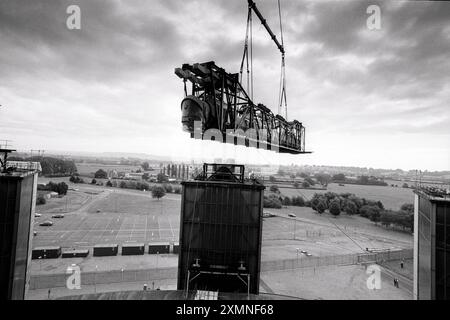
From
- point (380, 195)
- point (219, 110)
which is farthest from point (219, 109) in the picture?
point (380, 195)

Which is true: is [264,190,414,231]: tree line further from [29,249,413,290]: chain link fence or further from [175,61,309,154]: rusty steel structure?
[175,61,309,154]: rusty steel structure

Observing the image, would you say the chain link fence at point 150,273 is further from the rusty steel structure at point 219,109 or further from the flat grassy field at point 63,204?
the flat grassy field at point 63,204

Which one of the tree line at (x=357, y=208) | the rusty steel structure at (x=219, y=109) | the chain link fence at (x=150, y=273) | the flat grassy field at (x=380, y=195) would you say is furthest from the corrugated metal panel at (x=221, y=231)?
the flat grassy field at (x=380, y=195)

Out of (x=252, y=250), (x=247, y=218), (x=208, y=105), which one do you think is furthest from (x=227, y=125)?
(x=252, y=250)

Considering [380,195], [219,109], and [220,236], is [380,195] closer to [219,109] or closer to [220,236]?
[220,236]

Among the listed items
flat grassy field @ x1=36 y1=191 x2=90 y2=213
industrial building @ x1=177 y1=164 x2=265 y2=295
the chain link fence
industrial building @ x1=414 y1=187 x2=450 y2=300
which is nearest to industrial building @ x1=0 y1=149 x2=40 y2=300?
industrial building @ x1=177 y1=164 x2=265 y2=295

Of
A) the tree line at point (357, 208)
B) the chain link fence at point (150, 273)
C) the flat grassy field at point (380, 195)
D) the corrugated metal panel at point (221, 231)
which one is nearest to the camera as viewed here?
the corrugated metal panel at point (221, 231)

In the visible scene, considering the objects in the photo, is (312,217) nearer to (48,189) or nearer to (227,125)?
(227,125)
